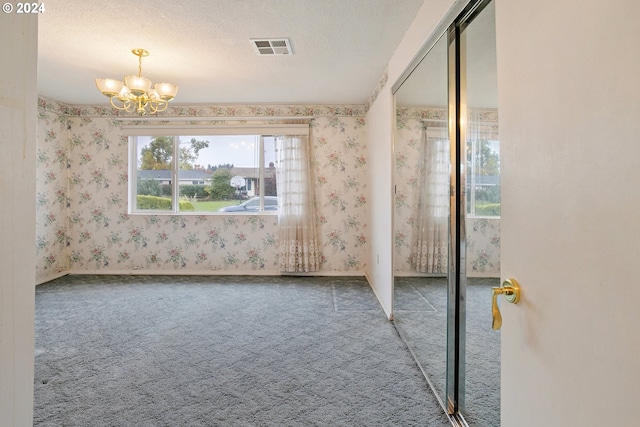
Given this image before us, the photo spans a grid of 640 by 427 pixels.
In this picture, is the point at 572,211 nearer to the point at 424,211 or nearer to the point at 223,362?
the point at 424,211

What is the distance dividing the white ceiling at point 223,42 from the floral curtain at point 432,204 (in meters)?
1.01

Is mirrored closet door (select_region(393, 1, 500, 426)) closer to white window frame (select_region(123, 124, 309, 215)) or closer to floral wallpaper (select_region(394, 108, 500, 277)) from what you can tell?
floral wallpaper (select_region(394, 108, 500, 277))

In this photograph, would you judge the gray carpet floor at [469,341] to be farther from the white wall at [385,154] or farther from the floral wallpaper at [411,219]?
the white wall at [385,154]

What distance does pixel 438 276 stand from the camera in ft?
6.03

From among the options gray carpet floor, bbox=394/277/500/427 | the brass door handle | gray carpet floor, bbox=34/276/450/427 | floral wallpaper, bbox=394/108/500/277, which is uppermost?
floral wallpaper, bbox=394/108/500/277

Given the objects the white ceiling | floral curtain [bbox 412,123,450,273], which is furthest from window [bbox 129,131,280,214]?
floral curtain [bbox 412,123,450,273]

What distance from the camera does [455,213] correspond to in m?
1.60

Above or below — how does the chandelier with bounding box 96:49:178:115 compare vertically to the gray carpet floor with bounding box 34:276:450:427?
above

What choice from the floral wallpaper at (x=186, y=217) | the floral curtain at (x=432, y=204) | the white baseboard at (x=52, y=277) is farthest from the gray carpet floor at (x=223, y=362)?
the floral wallpaper at (x=186, y=217)

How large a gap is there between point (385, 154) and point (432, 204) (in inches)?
51.1

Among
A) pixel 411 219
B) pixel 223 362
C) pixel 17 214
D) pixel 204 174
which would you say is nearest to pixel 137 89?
pixel 204 174

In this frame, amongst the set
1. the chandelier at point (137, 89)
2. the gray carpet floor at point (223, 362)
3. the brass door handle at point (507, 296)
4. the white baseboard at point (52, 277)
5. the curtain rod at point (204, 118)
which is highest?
the curtain rod at point (204, 118)

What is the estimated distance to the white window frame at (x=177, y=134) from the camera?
439 centimetres

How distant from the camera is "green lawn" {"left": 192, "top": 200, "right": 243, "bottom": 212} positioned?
4684mm
